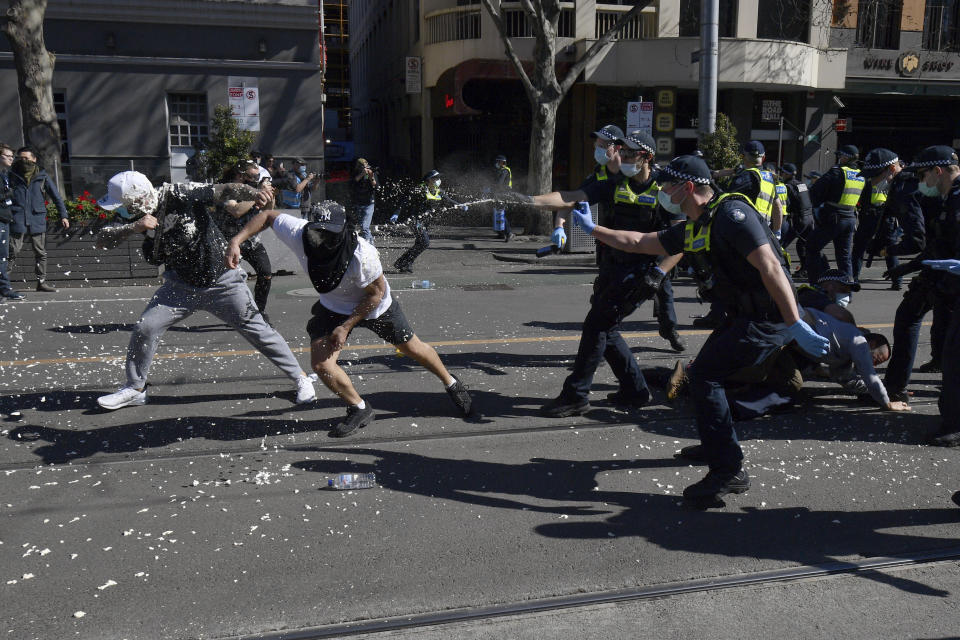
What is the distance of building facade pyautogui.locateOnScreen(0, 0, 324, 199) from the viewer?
20.8 metres

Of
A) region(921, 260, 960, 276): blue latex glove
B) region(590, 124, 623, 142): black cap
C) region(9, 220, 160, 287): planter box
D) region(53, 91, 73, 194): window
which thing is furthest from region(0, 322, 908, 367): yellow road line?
region(53, 91, 73, 194): window

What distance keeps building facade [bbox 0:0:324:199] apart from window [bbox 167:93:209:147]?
0.08 feet

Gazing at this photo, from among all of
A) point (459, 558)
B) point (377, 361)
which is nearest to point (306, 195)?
point (377, 361)

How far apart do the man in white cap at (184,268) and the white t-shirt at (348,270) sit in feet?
2.42

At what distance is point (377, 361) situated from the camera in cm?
742

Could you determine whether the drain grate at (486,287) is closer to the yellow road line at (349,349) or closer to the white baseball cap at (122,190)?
the yellow road line at (349,349)

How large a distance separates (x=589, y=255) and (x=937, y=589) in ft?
40.3

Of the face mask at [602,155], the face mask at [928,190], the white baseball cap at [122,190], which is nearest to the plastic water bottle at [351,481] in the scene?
the white baseball cap at [122,190]

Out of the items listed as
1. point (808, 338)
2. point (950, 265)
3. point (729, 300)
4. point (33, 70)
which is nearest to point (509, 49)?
point (33, 70)

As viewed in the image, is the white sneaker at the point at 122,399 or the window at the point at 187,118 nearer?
the white sneaker at the point at 122,399

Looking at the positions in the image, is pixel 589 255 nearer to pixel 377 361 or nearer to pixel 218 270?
pixel 377 361

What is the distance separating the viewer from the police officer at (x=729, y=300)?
159 inches

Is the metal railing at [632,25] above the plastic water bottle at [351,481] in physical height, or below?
above

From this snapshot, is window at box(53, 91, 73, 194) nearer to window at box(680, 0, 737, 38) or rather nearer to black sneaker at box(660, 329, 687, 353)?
window at box(680, 0, 737, 38)
